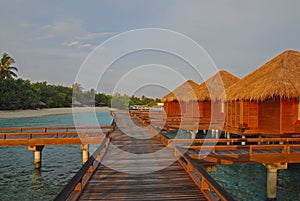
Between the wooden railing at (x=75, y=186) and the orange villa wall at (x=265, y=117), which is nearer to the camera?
the wooden railing at (x=75, y=186)

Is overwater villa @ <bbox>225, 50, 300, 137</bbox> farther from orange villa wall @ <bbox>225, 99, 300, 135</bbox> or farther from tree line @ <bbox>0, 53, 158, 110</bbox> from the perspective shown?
tree line @ <bbox>0, 53, 158, 110</bbox>

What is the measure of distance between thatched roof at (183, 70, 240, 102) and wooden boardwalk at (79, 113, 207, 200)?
12.9 m

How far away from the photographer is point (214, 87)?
2145 cm

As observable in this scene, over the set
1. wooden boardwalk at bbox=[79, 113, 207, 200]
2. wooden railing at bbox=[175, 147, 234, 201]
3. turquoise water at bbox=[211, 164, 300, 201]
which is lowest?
turquoise water at bbox=[211, 164, 300, 201]

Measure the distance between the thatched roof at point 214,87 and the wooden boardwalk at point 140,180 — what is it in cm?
1287

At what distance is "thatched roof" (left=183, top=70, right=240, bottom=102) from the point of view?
20764 millimetres

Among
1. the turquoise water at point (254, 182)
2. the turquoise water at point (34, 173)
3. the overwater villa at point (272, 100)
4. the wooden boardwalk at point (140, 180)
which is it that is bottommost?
the turquoise water at point (34, 173)

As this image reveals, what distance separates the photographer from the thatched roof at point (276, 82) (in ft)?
40.0

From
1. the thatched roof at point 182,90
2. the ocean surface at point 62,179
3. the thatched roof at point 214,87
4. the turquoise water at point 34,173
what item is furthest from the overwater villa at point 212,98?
the turquoise water at point 34,173

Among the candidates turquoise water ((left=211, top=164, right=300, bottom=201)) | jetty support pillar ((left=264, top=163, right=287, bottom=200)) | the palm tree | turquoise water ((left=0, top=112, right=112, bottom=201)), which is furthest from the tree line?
jetty support pillar ((left=264, top=163, right=287, bottom=200))

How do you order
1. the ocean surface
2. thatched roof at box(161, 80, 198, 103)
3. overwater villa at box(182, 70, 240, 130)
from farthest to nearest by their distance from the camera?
thatched roof at box(161, 80, 198, 103), overwater villa at box(182, 70, 240, 130), the ocean surface

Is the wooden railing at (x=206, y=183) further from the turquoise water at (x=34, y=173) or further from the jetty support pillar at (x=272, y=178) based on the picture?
the turquoise water at (x=34, y=173)

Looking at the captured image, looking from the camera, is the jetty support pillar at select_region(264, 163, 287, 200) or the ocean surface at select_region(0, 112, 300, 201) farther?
the ocean surface at select_region(0, 112, 300, 201)

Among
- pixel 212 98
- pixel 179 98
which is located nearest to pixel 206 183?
pixel 212 98
